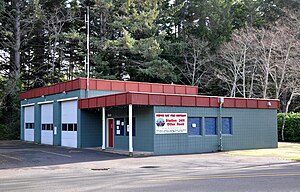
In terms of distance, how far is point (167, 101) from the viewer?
2434cm

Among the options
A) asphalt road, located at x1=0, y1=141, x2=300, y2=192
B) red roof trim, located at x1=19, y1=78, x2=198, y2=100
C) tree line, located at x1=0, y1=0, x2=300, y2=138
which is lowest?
asphalt road, located at x1=0, y1=141, x2=300, y2=192

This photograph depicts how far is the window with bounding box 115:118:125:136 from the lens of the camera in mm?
27000

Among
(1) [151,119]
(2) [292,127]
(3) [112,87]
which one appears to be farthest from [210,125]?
(2) [292,127]

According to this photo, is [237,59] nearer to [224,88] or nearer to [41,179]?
[224,88]

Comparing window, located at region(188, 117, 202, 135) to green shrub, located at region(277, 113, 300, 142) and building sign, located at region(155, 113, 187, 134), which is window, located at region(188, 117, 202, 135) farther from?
green shrub, located at region(277, 113, 300, 142)

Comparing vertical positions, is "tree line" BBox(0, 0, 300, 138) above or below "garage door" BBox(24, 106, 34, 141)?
above

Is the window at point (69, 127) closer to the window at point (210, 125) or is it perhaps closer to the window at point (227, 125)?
the window at point (210, 125)

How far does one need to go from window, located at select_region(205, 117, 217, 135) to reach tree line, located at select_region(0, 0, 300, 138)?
53.7 feet

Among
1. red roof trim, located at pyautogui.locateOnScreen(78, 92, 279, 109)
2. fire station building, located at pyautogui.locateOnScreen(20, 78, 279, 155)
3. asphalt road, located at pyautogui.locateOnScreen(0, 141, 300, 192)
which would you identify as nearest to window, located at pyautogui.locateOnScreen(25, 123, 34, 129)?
fire station building, located at pyautogui.locateOnScreen(20, 78, 279, 155)

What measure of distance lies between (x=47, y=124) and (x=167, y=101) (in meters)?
15.2

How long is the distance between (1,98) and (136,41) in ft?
57.3

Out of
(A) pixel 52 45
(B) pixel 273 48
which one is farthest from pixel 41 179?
(A) pixel 52 45

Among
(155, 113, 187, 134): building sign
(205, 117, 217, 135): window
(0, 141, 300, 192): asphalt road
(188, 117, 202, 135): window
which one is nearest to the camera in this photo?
(0, 141, 300, 192): asphalt road

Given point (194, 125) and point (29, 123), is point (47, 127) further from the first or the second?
point (194, 125)
